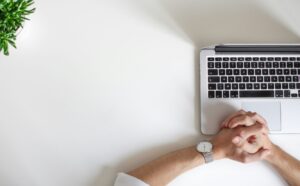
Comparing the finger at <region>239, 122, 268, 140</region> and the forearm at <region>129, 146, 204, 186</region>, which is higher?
the finger at <region>239, 122, 268, 140</region>

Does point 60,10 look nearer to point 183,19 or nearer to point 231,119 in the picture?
point 183,19

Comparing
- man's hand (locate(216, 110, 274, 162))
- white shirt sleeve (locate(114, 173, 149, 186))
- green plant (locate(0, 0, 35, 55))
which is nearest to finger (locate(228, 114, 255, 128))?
man's hand (locate(216, 110, 274, 162))

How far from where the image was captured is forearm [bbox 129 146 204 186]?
94 centimetres

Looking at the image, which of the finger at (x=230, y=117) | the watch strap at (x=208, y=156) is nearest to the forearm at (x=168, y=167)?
the watch strap at (x=208, y=156)

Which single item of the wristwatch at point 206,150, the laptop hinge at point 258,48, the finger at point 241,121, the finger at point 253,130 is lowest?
the wristwatch at point 206,150

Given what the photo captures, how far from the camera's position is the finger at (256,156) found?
37.2 inches

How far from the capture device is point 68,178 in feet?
3.22

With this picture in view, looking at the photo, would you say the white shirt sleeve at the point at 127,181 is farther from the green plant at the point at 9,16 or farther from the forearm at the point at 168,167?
the green plant at the point at 9,16

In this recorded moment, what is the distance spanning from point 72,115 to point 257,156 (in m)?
0.54

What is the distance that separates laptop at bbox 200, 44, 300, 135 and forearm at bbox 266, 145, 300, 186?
63 mm

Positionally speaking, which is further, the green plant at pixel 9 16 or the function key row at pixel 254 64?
the function key row at pixel 254 64

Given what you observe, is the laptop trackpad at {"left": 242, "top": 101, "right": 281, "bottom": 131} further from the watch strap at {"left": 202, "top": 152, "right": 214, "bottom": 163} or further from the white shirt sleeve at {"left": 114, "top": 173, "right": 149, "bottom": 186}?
the white shirt sleeve at {"left": 114, "top": 173, "right": 149, "bottom": 186}

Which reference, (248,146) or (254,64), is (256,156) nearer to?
(248,146)

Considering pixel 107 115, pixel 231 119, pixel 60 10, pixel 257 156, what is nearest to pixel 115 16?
pixel 60 10
